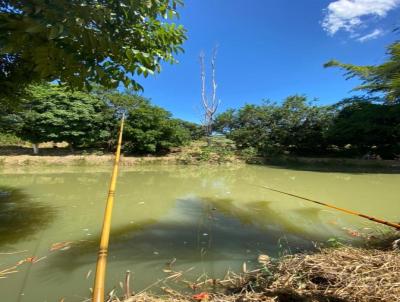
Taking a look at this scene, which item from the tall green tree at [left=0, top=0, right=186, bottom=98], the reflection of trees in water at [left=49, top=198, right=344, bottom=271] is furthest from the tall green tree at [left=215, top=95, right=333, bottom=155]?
the tall green tree at [left=0, top=0, right=186, bottom=98]

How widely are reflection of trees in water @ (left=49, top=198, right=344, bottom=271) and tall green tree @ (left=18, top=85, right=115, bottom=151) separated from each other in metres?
10.0

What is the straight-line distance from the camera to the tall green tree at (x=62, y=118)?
13977 mm

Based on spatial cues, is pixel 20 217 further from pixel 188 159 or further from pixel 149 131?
pixel 188 159

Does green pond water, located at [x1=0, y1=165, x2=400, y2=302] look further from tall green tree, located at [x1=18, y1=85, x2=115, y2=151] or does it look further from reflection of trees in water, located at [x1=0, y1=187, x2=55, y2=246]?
tall green tree, located at [x1=18, y1=85, x2=115, y2=151]

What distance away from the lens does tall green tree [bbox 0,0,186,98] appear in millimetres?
2301

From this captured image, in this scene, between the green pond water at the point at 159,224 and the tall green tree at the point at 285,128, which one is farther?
the tall green tree at the point at 285,128

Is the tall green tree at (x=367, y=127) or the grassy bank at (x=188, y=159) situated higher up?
the tall green tree at (x=367, y=127)

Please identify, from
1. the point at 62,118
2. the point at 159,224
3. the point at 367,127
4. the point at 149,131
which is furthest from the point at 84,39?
the point at 367,127

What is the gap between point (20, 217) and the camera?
17.3ft

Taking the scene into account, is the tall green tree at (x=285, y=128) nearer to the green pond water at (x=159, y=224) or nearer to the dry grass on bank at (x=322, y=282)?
the green pond water at (x=159, y=224)

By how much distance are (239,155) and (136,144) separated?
4919 mm

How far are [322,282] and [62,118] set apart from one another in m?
14.0

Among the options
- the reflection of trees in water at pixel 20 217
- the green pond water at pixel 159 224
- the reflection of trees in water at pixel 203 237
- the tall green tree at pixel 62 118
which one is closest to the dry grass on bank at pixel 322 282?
the green pond water at pixel 159 224

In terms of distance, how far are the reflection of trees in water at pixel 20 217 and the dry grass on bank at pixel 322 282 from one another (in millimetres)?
2667
